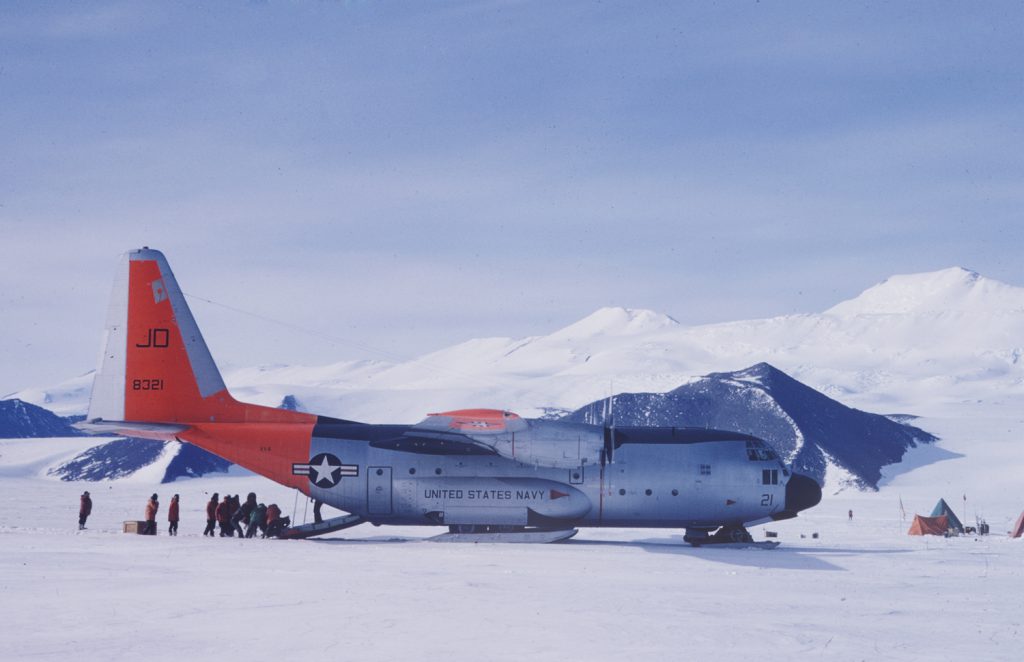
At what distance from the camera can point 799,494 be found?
3028 cm

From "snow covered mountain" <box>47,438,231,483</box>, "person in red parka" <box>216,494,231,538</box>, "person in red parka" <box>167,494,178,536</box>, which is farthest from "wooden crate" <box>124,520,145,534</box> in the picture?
"snow covered mountain" <box>47,438,231,483</box>

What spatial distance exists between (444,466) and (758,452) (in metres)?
9.68

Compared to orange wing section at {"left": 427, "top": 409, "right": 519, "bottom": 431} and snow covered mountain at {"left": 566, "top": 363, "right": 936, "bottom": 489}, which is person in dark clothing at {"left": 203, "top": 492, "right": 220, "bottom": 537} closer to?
orange wing section at {"left": 427, "top": 409, "right": 519, "bottom": 431}

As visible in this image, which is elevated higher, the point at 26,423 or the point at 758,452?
the point at 26,423

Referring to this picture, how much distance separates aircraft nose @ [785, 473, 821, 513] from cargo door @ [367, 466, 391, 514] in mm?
12132

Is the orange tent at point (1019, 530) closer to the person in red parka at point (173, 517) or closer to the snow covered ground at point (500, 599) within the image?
the snow covered ground at point (500, 599)

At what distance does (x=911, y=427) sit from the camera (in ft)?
322

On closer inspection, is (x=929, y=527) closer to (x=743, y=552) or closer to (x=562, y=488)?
(x=743, y=552)

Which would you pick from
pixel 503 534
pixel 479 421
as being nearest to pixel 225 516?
pixel 503 534

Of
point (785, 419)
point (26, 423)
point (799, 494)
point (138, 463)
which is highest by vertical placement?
point (26, 423)

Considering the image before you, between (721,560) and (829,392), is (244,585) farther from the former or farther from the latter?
(829,392)

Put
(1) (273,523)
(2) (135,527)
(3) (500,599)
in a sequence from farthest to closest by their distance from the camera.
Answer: (2) (135,527) → (1) (273,523) → (3) (500,599)

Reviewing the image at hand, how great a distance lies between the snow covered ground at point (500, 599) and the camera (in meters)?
13.4

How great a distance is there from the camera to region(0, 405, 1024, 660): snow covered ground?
13.4 metres
